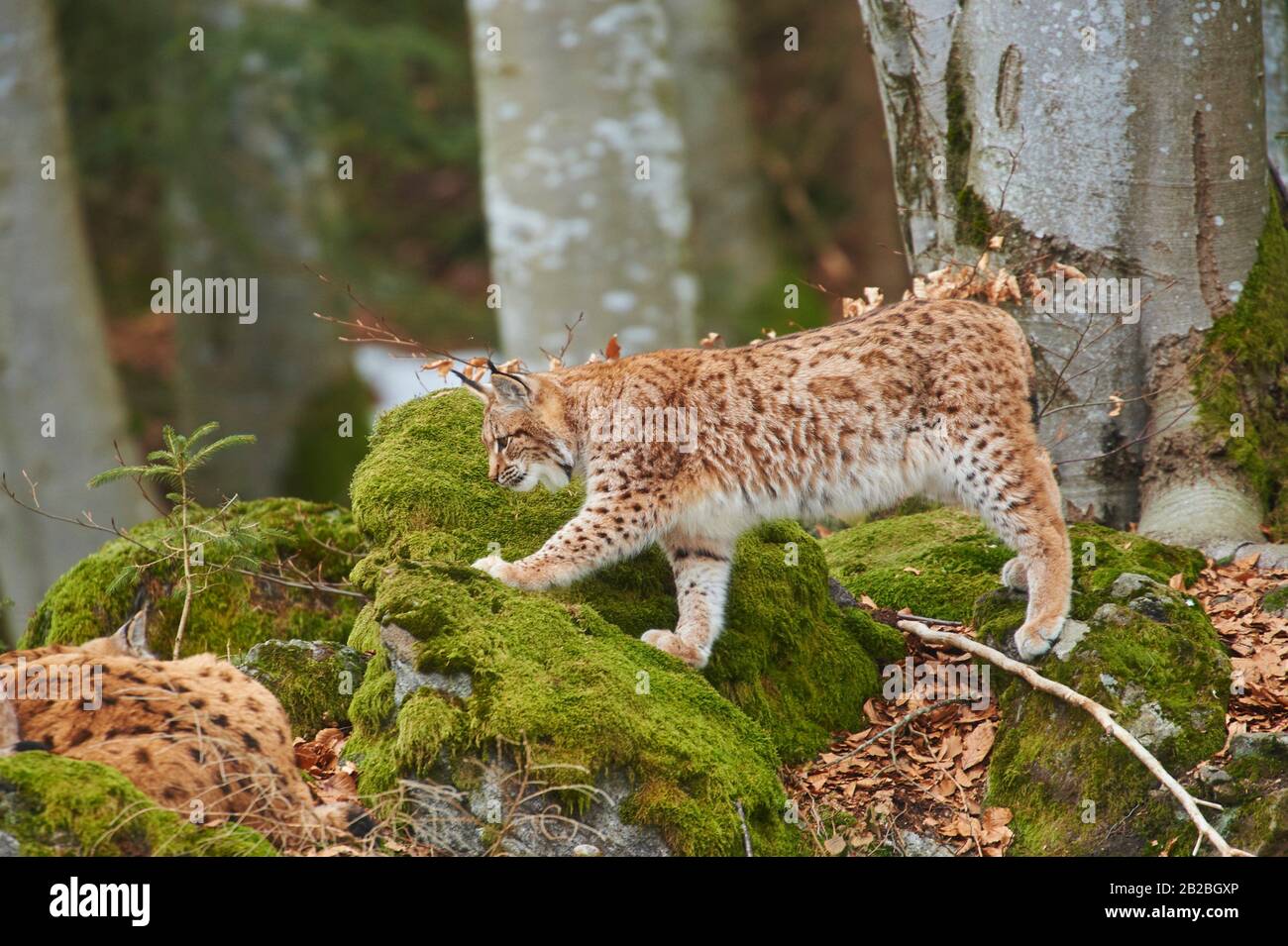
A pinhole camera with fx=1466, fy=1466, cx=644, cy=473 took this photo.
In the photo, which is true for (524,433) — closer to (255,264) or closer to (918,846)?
(918,846)

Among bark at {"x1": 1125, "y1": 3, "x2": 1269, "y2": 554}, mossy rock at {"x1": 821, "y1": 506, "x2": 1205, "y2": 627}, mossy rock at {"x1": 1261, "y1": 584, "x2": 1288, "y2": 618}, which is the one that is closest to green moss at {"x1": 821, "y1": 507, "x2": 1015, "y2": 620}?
mossy rock at {"x1": 821, "y1": 506, "x2": 1205, "y2": 627}

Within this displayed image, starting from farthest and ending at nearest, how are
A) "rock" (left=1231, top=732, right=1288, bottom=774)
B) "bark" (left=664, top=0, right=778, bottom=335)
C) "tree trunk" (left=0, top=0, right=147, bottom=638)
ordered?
"bark" (left=664, top=0, right=778, bottom=335) → "tree trunk" (left=0, top=0, right=147, bottom=638) → "rock" (left=1231, top=732, right=1288, bottom=774)

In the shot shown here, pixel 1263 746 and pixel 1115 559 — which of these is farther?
pixel 1115 559

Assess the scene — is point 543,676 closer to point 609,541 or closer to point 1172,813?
point 609,541

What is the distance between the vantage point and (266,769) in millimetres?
4344

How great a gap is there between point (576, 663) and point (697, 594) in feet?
3.11

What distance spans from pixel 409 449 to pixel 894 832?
2.42 meters

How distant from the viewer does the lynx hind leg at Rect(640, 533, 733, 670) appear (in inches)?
211

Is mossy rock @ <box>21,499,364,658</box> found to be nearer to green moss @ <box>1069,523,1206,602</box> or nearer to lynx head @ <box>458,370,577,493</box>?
lynx head @ <box>458,370,577,493</box>

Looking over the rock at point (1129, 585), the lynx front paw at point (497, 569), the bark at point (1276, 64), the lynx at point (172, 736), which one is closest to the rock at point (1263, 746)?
the rock at point (1129, 585)

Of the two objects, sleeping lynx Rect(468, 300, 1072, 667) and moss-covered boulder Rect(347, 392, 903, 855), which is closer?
moss-covered boulder Rect(347, 392, 903, 855)

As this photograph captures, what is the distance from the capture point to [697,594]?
557 centimetres

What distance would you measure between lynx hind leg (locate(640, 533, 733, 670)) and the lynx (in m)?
1.43
